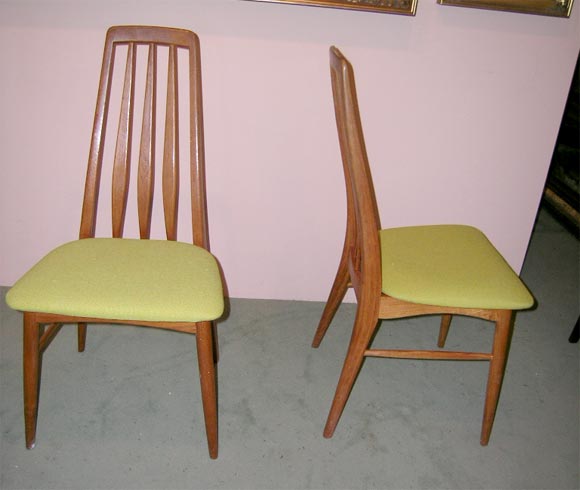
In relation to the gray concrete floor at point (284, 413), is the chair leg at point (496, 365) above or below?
above

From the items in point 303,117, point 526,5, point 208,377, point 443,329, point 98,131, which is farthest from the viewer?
point 443,329

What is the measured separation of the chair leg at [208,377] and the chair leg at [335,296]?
18.7 inches

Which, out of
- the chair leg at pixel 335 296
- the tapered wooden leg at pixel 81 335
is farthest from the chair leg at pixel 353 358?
the tapered wooden leg at pixel 81 335

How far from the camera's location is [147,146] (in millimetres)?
1391

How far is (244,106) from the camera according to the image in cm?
160

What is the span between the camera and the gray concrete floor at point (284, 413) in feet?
4.37

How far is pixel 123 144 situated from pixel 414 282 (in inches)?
31.9

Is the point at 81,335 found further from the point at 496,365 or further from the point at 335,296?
the point at 496,365

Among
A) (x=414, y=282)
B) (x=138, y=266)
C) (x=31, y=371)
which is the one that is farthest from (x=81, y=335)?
(x=414, y=282)

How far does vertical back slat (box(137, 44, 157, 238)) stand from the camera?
4.45 ft

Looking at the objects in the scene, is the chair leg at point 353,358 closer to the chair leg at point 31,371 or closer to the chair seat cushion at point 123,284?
the chair seat cushion at point 123,284

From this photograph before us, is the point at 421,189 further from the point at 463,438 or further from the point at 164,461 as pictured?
the point at 164,461

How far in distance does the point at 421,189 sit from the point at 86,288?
1095mm

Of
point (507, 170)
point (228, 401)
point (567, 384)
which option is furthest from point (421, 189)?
point (228, 401)
